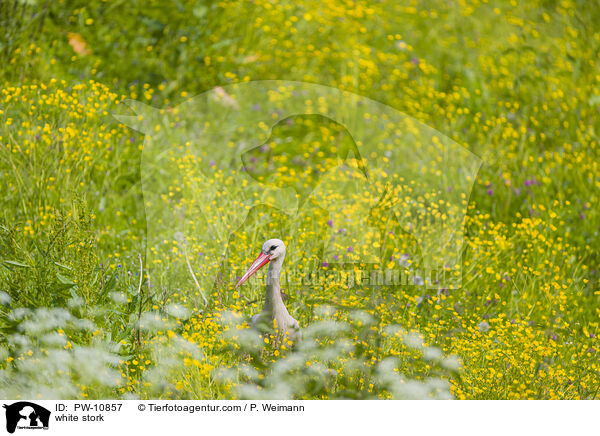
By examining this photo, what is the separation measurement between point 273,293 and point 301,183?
1.04 m

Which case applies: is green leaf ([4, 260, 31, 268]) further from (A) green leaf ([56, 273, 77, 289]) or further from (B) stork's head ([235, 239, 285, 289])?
(B) stork's head ([235, 239, 285, 289])

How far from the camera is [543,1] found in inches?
198

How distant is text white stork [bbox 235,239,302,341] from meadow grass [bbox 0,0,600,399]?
108 millimetres

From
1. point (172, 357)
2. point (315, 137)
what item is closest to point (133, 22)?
point (315, 137)

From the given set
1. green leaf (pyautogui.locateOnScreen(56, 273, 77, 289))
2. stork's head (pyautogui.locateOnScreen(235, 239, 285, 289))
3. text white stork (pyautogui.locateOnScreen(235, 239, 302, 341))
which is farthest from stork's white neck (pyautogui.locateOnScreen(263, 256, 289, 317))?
green leaf (pyautogui.locateOnScreen(56, 273, 77, 289))

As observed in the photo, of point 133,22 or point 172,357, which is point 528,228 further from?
point 133,22

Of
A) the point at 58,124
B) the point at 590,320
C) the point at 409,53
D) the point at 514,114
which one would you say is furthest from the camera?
the point at 409,53

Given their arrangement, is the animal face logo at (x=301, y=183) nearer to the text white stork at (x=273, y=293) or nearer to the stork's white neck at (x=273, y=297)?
the text white stork at (x=273, y=293)

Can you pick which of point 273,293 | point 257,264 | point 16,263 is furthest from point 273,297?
point 16,263

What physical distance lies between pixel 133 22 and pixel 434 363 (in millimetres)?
3131

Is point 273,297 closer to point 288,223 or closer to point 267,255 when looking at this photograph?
point 267,255
